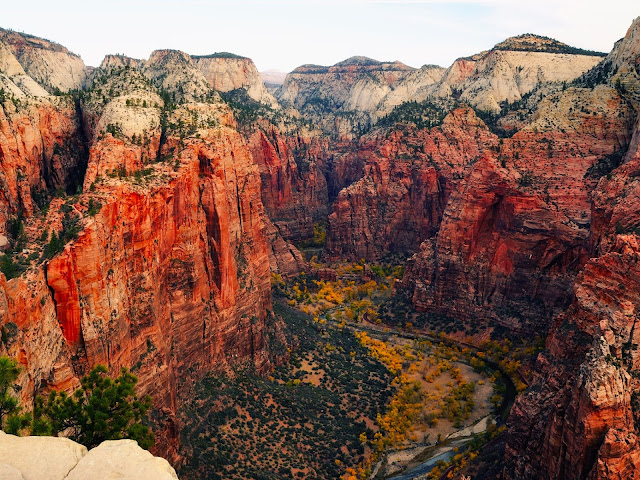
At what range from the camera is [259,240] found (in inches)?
3024

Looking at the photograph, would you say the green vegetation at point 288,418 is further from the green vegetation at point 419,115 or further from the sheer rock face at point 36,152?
the green vegetation at point 419,115

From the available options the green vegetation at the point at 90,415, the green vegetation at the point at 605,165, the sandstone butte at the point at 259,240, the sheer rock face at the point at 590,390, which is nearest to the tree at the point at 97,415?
the green vegetation at the point at 90,415

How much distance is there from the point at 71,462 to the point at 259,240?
59.5 metres

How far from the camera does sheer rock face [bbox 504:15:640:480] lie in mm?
38812

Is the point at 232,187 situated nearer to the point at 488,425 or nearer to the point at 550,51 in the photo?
the point at 488,425

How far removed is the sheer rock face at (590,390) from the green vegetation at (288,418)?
20.1m

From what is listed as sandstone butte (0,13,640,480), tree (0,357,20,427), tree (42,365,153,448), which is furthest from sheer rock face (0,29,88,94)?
tree (0,357,20,427)

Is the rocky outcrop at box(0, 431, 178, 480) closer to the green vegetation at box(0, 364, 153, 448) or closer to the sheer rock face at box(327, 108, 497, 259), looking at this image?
the green vegetation at box(0, 364, 153, 448)

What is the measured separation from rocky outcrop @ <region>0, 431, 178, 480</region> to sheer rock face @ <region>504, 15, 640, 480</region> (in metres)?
31.8

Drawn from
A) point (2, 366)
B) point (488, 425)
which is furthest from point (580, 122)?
point (2, 366)

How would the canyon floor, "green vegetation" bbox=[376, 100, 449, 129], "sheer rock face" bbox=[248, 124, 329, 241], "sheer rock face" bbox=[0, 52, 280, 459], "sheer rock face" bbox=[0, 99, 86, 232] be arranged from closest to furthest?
"sheer rock face" bbox=[0, 52, 280, 459] → "sheer rock face" bbox=[0, 99, 86, 232] → the canyon floor → "green vegetation" bbox=[376, 100, 449, 129] → "sheer rock face" bbox=[248, 124, 329, 241]

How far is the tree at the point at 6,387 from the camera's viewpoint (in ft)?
89.3

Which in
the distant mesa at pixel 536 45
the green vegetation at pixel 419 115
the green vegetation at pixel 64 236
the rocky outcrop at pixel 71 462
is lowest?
the green vegetation at pixel 64 236

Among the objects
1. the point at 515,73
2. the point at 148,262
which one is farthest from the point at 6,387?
the point at 515,73
